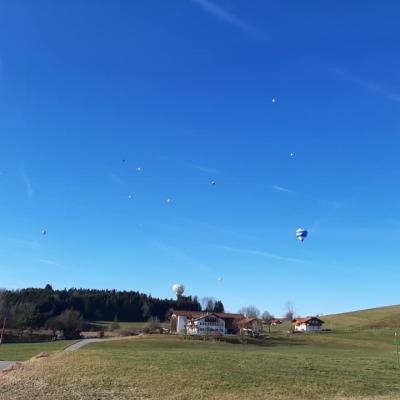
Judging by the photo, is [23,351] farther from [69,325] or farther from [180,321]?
[180,321]

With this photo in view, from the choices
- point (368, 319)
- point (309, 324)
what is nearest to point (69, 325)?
point (309, 324)

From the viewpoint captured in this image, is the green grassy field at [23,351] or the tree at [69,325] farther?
the tree at [69,325]

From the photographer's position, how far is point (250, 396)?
70.6 feet

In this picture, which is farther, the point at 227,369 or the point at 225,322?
the point at 225,322

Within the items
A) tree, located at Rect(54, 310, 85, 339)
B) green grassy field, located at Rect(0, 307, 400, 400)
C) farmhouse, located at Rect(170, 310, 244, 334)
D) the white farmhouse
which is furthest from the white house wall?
green grassy field, located at Rect(0, 307, 400, 400)

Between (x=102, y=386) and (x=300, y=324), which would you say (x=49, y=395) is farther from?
(x=300, y=324)

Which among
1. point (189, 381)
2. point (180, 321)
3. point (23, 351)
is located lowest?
point (189, 381)

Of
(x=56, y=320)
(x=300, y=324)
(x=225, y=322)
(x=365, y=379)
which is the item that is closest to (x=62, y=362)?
(x=365, y=379)

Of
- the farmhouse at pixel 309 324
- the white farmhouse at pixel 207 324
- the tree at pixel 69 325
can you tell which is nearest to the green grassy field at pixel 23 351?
the tree at pixel 69 325

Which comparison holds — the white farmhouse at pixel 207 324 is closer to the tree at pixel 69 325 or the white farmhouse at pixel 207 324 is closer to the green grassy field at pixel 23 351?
the tree at pixel 69 325

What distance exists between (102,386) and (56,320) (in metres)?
118

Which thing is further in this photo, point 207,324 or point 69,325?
point 207,324

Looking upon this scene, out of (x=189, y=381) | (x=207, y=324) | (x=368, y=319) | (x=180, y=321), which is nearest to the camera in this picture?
(x=189, y=381)

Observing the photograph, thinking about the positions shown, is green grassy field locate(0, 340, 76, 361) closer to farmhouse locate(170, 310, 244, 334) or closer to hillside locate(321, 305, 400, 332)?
farmhouse locate(170, 310, 244, 334)
